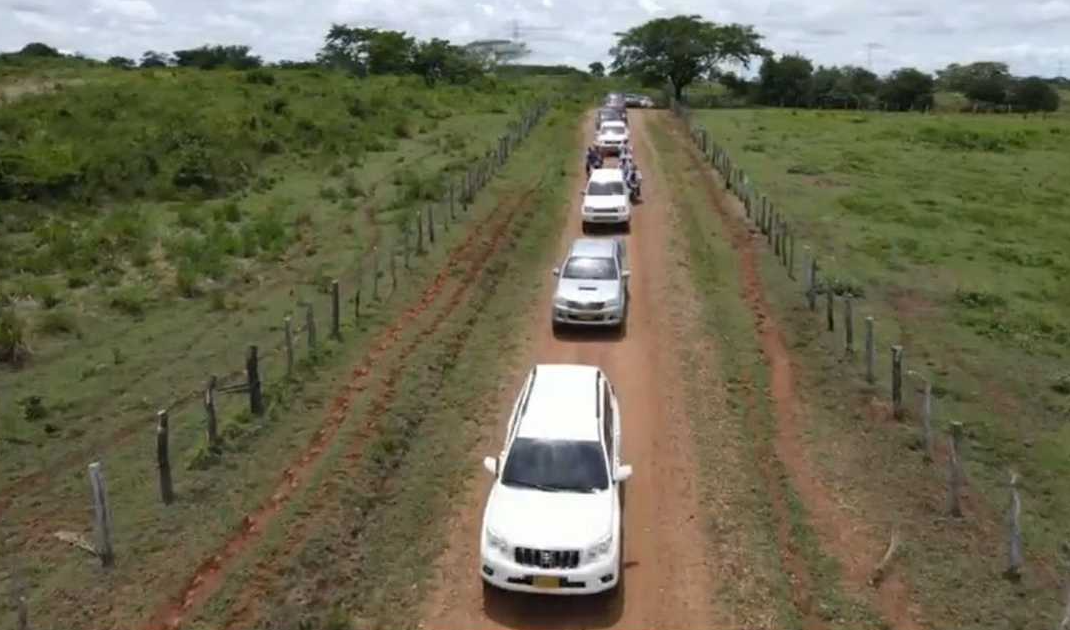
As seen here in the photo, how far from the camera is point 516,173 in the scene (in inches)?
1731

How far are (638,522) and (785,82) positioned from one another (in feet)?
290

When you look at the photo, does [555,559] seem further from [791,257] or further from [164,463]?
[791,257]

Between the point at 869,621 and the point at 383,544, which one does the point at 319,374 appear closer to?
the point at 383,544

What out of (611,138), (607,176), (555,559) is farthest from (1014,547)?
(611,138)

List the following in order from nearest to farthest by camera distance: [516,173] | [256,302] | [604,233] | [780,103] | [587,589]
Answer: [587,589] → [256,302] → [604,233] → [516,173] → [780,103]

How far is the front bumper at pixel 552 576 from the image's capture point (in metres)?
11.0

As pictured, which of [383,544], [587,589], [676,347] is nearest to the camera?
[587,589]

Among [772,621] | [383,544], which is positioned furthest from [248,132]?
[772,621]

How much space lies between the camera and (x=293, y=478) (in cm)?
1445

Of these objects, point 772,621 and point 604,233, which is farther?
point 604,233

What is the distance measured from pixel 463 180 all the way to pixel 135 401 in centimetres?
2115

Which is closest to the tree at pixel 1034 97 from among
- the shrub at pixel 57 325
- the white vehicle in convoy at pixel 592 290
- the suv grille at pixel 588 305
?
the white vehicle in convoy at pixel 592 290

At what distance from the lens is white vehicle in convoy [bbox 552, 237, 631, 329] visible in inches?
850

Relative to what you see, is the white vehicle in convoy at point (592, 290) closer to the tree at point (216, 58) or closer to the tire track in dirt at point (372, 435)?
the tire track in dirt at point (372, 435)
